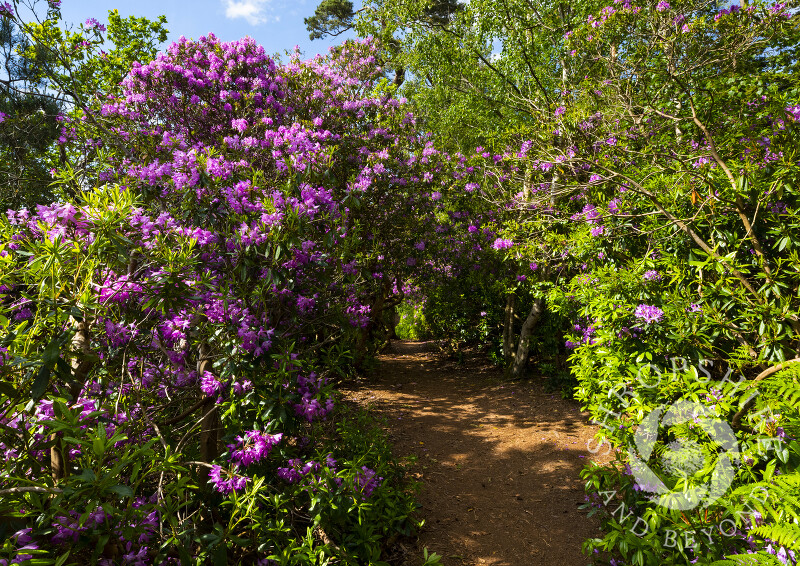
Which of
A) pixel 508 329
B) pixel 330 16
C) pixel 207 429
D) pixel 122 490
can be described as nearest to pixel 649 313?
pixel 122 490

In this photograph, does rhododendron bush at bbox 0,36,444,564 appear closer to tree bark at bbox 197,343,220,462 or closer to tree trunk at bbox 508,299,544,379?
tree bark at bbox 197,343,220,462

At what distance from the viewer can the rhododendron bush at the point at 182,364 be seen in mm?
1818

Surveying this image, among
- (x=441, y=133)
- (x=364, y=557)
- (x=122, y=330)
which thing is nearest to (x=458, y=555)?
(x=364, y=557)

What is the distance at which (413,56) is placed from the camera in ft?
31.4

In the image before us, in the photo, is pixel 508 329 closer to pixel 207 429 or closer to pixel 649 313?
pixel 649 313

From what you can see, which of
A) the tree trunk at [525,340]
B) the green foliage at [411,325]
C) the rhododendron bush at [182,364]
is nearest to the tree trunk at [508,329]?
the tree trunk at [525,340]

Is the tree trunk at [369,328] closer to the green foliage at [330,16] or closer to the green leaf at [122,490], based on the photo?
the green leaf at [122,490]

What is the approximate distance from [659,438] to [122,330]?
3.68 m

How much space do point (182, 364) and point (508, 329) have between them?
21.8 ft

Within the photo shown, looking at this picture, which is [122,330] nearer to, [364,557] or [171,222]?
[171,222]

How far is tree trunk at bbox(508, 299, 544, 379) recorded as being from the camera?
7.83 m

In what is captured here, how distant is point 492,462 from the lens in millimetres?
5055

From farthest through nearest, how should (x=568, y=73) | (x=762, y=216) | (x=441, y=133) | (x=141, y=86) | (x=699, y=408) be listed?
1. (x=441, y=133)
2. (x=568, y=73)
3. (x=141, y=86)
4. (x=762, y=216)
5. (x=699, y=408)

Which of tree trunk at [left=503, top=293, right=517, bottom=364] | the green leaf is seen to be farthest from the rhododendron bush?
tree trunk at [left=503, top=293, right=517, bottom=364]
